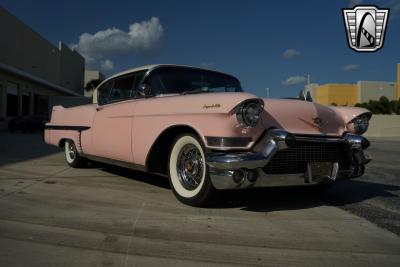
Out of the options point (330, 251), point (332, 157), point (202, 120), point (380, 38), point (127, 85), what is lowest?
point (330, 251)

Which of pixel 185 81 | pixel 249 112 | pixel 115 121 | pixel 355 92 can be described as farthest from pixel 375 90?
pixel 249 112

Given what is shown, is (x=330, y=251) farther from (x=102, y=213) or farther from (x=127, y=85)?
(x=127, y=85)

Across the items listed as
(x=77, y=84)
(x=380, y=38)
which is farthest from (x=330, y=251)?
(x=77, y=84)

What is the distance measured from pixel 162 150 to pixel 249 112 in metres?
1.38

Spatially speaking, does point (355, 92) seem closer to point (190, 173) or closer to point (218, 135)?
point (190, 173)

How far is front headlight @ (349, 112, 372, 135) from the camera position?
5016 millimetres

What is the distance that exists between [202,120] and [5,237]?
1981 millimetres

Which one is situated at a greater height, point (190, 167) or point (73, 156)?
point (190, 167)

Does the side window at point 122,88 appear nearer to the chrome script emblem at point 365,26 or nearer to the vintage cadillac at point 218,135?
the vintage cadillac at point 218,135

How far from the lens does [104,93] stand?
6.75 m

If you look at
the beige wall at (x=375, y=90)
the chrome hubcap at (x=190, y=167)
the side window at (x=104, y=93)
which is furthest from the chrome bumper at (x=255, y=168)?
the beige wall at (x=375, y=90)

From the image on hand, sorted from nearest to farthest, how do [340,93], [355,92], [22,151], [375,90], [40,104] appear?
[22,151] → [40,104] → [375,90] → [355,92] → [340,93]

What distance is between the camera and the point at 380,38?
12500 mm

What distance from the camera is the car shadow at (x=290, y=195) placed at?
4.76 m
